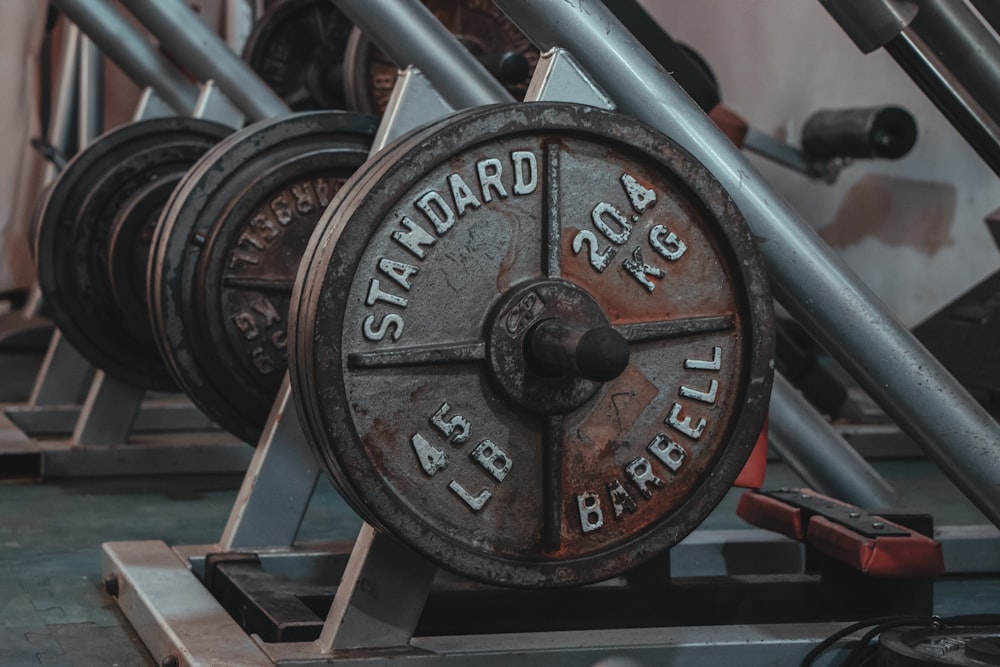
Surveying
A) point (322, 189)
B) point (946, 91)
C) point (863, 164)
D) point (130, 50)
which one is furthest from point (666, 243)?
point (863, 164)

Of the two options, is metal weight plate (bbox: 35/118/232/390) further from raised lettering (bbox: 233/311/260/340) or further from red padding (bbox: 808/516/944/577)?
red padding (bbox: 808/516/944/577)

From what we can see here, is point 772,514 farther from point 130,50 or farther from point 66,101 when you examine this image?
point 66,101

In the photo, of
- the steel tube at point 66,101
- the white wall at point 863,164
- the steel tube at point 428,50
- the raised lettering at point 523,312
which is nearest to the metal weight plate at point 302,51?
the steel tube at point 66,101

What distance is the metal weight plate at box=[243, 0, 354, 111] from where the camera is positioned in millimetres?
4484

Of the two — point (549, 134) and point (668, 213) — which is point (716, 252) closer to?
point (668, 213)

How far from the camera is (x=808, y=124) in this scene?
4.74 metres

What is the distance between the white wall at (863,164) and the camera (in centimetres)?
446

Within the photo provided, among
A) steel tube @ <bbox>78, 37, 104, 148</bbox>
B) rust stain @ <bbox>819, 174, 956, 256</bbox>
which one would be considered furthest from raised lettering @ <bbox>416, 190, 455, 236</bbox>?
steel tube @ <bbox>78, 37, 104, 148</bbox>

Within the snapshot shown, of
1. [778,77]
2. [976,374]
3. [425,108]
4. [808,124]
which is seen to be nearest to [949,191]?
[808,124]

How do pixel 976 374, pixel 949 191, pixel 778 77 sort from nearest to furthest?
pixel 976 374 < pixel 949 191 < pixel 778 77

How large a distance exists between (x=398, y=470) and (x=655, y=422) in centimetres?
28

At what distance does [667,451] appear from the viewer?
1.49 m

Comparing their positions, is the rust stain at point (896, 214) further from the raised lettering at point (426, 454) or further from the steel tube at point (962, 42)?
the raised lettering at point (426, 454)

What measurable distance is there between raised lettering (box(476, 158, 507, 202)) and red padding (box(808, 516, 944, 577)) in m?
0.63
